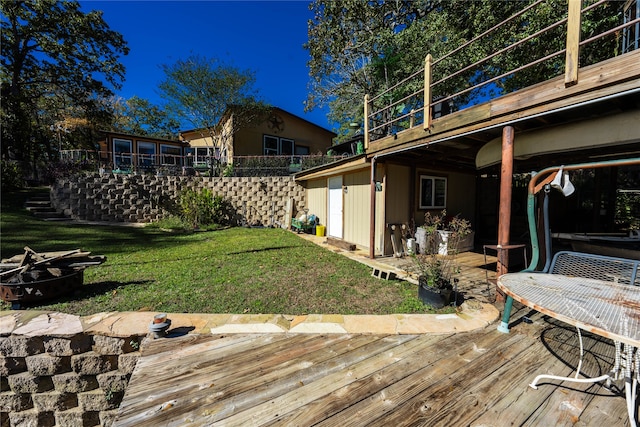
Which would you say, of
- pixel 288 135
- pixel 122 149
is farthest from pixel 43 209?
pixel 288 135

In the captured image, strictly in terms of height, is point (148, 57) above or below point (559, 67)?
above

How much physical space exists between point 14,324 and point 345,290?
3.86 meters

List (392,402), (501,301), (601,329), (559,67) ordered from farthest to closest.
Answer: (559,67) → (501,301) → (392,402) → (601,329)

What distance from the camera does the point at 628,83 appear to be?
2.26 meters

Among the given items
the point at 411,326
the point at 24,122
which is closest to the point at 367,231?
the point at 411,326

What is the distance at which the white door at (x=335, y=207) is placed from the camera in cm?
810

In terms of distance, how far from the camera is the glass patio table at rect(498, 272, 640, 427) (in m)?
1.32

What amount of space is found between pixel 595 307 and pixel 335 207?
7045 mm

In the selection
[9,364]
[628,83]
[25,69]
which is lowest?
[9,364]

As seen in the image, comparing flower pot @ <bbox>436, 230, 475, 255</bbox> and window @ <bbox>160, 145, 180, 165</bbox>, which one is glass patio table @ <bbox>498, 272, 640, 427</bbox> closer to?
flower pot @ <bbox>436, 230, 475, 255</bbox>

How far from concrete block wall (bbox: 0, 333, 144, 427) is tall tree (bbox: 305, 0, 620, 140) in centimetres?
957

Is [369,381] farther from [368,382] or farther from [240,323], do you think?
[240,323]

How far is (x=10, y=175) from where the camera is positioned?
41.4 feet

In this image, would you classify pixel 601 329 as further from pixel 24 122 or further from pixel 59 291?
pixel 24 122
